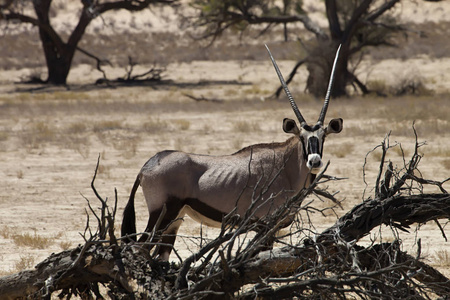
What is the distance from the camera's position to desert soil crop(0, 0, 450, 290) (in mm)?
8266

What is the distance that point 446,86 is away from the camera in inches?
1047

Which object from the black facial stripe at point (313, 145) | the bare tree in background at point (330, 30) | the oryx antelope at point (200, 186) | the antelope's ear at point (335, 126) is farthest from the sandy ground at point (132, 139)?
the bare tree in background at point (330, 30)

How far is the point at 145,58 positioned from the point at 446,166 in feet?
101

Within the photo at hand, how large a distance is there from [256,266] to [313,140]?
5.09 ft

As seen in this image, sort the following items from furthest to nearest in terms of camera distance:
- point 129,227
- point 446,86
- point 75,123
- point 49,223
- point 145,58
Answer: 1. point 145,58
2. point 446,86
3. point 75,123
4. point 49,223
5. point 129,227

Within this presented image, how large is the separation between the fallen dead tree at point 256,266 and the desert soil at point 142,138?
0.80 ft

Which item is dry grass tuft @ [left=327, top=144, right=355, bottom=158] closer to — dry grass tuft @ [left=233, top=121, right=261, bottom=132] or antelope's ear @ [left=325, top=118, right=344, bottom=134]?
dry grass tuft @ [left=233, top=121, right=261, bottom=132]

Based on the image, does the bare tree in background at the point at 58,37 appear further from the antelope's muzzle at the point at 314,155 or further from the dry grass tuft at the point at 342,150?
the antelope's muzzle at the point at 314,155

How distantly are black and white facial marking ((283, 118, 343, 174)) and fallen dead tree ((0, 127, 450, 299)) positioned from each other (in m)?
0.68

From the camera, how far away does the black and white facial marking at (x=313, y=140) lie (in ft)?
18.6

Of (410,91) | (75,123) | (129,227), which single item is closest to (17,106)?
(75,123)

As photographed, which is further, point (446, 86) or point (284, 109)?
point (446, 86)

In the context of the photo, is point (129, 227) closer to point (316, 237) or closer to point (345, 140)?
point (316, 237)

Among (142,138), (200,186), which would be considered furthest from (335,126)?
(142,138)
